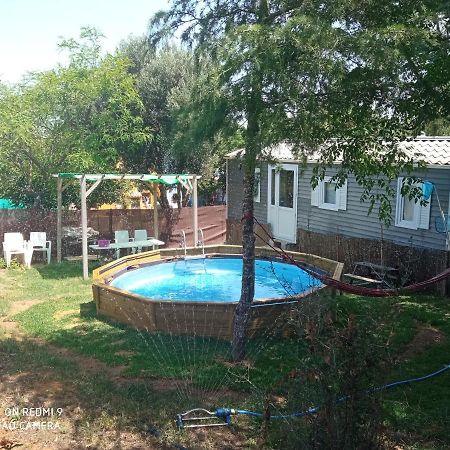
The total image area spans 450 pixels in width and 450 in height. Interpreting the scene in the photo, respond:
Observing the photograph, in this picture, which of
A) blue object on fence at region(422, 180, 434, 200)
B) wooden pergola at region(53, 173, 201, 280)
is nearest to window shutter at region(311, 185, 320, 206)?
wooden pergola at region(53, 173, 201, 280)

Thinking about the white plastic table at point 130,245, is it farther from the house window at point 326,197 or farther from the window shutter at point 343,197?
the window shutter at point 343,197

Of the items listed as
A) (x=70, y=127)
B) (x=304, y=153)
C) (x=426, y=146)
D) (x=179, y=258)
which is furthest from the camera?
(x=70, y=127)

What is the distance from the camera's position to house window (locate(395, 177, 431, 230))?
10.6 meters

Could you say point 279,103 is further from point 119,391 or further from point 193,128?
point 119,391

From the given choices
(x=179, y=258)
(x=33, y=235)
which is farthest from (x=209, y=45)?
(x=33, y=235)

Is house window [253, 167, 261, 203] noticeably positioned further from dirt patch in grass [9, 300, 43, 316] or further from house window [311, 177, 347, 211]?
dirt patch in grass [9, 300, 43, 316]

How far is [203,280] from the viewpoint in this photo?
42.4 feet

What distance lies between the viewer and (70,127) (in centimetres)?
1509

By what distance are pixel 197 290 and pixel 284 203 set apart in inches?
190

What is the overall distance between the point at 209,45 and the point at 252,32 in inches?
46.3

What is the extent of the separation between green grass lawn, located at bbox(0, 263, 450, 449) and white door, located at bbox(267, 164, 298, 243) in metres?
5.25

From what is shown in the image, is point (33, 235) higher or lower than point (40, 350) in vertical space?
higher

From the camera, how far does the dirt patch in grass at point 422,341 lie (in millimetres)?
6670

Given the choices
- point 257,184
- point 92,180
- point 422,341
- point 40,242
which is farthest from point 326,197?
point 40,242
